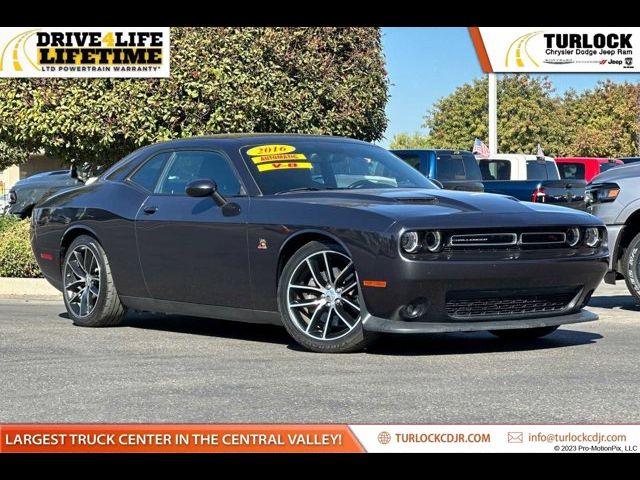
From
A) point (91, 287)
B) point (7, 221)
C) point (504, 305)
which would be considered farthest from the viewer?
point (7, 221)

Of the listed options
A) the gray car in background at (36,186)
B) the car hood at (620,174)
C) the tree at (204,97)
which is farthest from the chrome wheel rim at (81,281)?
the gray car in background at (36,186)

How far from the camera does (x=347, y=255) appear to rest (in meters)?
7.89

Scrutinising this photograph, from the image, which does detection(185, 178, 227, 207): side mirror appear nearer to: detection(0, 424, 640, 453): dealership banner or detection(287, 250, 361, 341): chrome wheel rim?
detection(287, 250, 361, 341): chrome wheel rim

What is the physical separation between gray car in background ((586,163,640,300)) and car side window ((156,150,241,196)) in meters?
3.64

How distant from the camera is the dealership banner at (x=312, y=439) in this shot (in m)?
4.87

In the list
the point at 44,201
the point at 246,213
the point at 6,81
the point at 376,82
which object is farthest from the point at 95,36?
the point at 246,213

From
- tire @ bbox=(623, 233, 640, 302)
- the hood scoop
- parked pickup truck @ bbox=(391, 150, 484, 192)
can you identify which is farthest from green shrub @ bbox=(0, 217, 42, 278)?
parked pickup truck @ bbox=(391, 150, 484, 192)

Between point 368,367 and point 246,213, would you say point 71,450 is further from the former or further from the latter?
point 246,213

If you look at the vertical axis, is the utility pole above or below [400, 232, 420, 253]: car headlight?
above

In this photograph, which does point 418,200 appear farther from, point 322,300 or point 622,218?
point 622,218

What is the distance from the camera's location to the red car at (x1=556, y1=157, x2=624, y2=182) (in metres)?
31.0

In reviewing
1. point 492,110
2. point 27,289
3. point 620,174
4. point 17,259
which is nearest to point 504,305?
point 620,174

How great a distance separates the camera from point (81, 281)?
10023 mm

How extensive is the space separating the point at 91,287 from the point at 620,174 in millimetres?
4676
